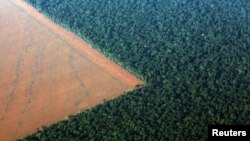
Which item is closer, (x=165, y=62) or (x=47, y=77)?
(x=165, y=62)

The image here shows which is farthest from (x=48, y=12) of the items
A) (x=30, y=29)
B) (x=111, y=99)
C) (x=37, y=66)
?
(x=111, y=99)

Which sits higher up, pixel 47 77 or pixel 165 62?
pixel 165 62

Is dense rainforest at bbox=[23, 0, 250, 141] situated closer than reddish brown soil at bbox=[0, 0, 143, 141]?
Yes

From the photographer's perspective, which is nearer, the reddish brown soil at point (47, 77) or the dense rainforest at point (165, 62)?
the dense rainforest at point (165, 62)
